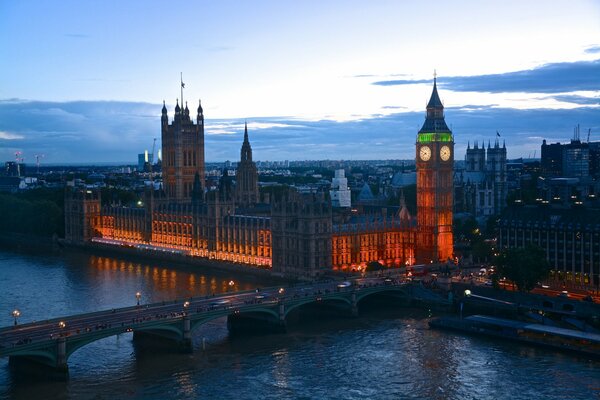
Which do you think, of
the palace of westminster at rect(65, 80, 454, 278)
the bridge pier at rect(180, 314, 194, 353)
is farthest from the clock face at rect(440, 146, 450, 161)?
the bridge pier at rect(180, 314, 194, 353)

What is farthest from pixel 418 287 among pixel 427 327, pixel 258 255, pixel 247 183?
pixel 247 183

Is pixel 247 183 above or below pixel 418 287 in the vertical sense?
above

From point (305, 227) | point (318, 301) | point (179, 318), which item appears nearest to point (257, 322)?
point (318, 301)

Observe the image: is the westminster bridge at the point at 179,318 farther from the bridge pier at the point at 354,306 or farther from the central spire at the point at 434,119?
the central spire at the point at 434,119

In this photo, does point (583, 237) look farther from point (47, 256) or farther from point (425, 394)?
point (47, 256)

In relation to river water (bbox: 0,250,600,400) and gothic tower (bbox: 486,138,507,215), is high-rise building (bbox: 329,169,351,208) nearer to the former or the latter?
gothic tower (bbox: 486,138,507,215)

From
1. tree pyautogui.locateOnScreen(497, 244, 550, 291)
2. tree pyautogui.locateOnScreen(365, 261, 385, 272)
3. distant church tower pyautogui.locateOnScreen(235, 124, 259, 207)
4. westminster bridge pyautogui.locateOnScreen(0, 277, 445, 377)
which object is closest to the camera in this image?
westminster bridge pyautogui.locateOnScreen(0, 277, 445, 377)

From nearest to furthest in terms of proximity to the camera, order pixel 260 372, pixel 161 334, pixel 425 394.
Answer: pixel 425 394, pixel 260 372, pixel 161 334
